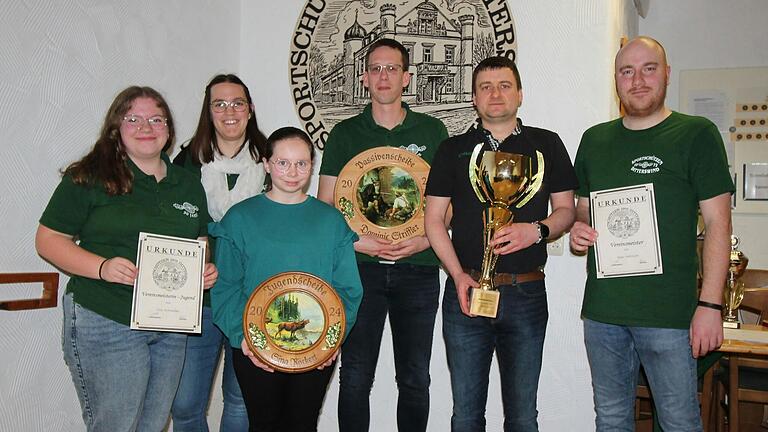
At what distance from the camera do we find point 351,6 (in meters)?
3.48

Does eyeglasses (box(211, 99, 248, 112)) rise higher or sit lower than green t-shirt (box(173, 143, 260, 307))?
higher

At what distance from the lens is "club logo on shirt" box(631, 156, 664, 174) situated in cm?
229

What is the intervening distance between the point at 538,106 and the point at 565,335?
43.8 inches

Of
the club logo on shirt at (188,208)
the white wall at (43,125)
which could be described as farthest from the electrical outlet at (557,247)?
the white wall at (43,125)

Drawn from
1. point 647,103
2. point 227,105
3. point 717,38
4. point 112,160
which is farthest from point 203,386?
point 717,38

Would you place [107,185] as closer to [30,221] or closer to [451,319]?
[30,221]

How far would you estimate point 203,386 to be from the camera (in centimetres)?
260

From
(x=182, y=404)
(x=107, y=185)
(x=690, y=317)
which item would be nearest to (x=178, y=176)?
(x=107, y=185)

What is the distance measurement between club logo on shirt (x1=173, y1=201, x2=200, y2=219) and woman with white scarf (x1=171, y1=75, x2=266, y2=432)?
276 mm

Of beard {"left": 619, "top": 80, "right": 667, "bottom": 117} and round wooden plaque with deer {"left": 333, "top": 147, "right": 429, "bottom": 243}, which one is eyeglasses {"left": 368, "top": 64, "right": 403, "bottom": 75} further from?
beard {"left": 619, "top": 80, "right": 667, "bottom": 117}

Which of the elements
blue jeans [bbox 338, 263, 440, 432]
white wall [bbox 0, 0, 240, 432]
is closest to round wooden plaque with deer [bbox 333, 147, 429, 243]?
blue jeans [bbox 338, 263, 440, 432]

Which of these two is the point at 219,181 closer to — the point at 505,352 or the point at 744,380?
the point at 505,352

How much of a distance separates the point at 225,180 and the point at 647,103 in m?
1.64

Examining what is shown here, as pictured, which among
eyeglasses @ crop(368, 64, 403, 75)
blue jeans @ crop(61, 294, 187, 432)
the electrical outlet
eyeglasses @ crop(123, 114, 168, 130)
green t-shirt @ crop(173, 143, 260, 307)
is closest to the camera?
blue jeans @ crop(61, 294, 187, 432)
